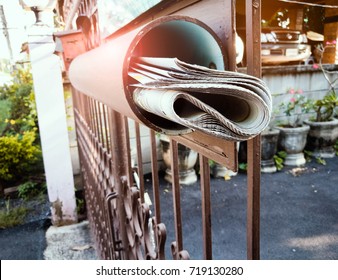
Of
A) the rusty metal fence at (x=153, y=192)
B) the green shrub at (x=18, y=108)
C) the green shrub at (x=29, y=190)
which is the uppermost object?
the rusty metal fence at (x=153, y=192)

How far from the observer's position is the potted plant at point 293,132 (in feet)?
Result: 15.1

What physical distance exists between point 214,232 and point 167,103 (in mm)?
2870

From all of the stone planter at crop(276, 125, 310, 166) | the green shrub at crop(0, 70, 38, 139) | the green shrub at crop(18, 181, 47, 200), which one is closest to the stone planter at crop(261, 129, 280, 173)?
the stone planter at crop(276, 125, 310, 166)

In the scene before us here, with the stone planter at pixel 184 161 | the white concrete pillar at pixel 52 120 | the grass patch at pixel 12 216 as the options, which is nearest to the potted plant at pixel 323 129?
the stone planter at pixel 184 161

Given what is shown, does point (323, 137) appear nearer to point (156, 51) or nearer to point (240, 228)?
point (240, 228)

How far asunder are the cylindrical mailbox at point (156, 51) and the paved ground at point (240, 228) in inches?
89.0

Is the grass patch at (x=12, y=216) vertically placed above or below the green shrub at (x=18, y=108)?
below

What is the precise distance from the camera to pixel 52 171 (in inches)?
121

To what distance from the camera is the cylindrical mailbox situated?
0.46m

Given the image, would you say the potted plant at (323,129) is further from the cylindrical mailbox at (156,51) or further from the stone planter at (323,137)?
the cylindrical mailbox at (156,51)

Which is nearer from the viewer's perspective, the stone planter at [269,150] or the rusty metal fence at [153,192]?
the rusty metal fence at [153,192]

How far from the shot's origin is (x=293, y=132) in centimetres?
460

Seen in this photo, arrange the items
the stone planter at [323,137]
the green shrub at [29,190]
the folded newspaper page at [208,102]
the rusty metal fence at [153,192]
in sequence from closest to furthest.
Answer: the folded newspaper page at [208,102], the rusty metal fence at [153,192], the green shrub at [29,190], the stone planter at [323,137]

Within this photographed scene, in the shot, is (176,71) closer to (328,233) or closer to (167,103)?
(167,103)
